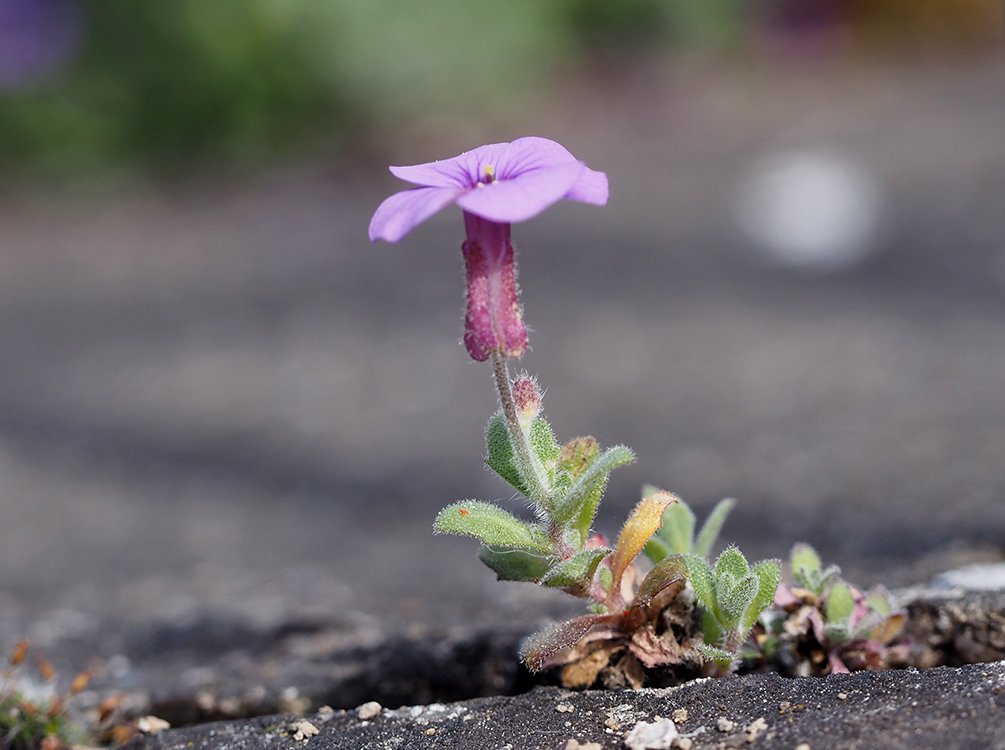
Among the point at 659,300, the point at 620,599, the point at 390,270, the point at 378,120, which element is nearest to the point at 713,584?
the point at 620,599

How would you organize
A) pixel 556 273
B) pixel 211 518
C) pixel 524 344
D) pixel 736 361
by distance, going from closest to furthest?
pixel 524 344, pixel 211 518, pixel 736 361, pixel 556 273

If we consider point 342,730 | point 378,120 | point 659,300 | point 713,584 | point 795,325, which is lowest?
point 342,730

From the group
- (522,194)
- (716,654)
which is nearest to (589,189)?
(522,194)

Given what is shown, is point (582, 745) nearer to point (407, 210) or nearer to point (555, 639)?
point (555, 639)

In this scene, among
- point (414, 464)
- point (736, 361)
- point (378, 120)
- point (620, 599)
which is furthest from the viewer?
point (378, 120)

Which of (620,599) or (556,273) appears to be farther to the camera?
(556,273)

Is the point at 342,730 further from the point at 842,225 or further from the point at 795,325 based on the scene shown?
the point at 842,225
